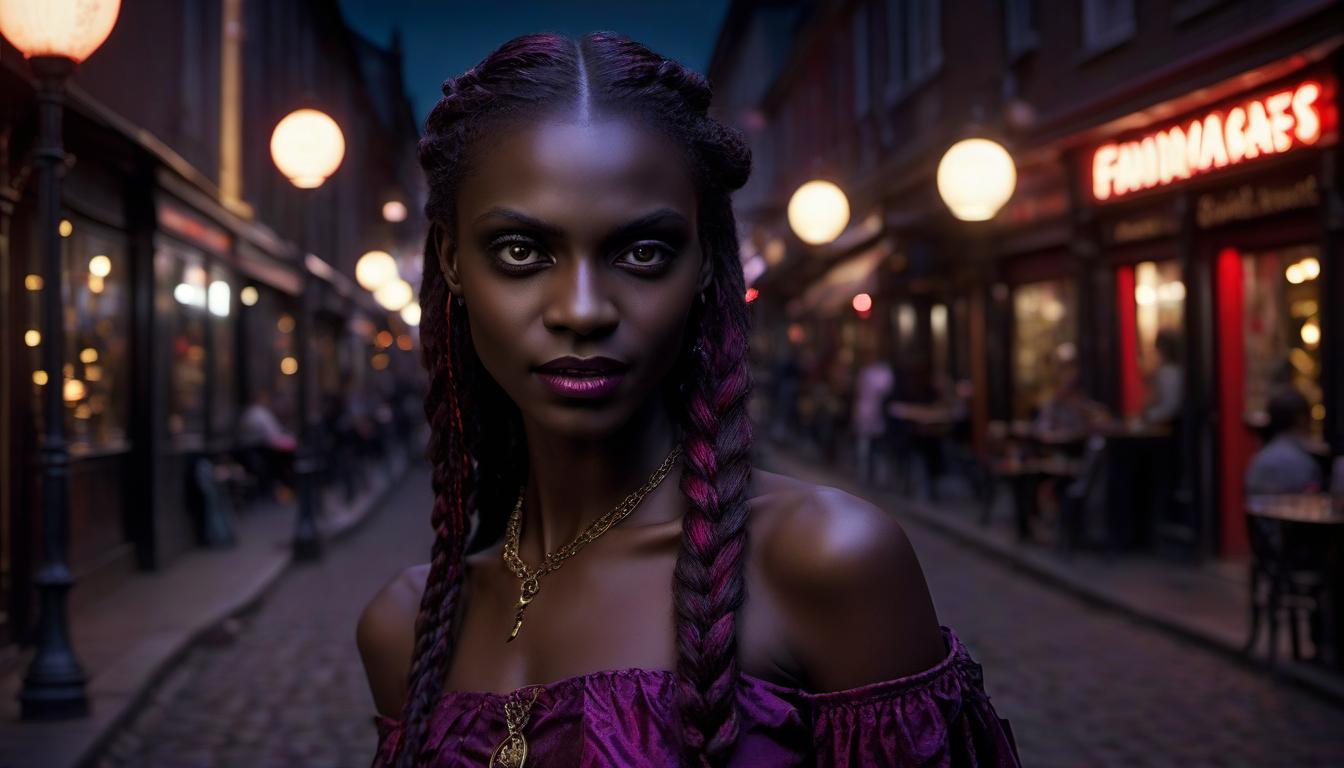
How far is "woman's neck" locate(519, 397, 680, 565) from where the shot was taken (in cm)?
175

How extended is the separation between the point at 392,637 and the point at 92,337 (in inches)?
402

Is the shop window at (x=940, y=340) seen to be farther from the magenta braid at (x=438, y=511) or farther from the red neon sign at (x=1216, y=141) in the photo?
the magenta braid at (x=438, y=511)

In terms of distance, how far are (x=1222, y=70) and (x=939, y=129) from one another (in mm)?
9097

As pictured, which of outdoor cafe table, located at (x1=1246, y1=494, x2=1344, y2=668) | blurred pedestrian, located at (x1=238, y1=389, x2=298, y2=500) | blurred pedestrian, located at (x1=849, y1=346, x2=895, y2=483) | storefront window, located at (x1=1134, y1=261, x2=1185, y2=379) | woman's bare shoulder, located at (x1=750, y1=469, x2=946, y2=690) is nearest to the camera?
woman's bare shoulder, located at (x1=750, y1=469, x2=946, y2=690)

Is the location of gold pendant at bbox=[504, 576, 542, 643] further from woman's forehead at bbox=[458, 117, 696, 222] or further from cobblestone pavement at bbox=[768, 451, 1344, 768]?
cobblestone pavement at bbox=[768, 451, 1344, 768]

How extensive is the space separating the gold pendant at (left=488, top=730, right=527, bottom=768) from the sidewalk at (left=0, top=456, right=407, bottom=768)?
4.70 m

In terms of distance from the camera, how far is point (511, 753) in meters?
1.63

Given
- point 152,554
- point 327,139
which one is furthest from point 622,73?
point 152,554

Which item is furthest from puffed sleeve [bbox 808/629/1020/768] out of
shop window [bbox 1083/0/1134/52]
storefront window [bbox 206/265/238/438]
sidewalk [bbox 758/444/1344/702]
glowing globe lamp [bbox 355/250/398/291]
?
glowing globe lamp [bbox 355/250/398/291]

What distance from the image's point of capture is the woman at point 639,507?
1513 mm

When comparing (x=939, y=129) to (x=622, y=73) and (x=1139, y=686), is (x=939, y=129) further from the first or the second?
(x=622, y=73)

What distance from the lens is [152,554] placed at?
39.7ft

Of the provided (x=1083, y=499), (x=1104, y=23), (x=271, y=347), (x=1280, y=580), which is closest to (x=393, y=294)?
(x=271, y=347)

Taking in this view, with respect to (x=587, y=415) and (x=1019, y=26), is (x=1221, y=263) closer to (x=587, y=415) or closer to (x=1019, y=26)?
(x=1019, y=26)
